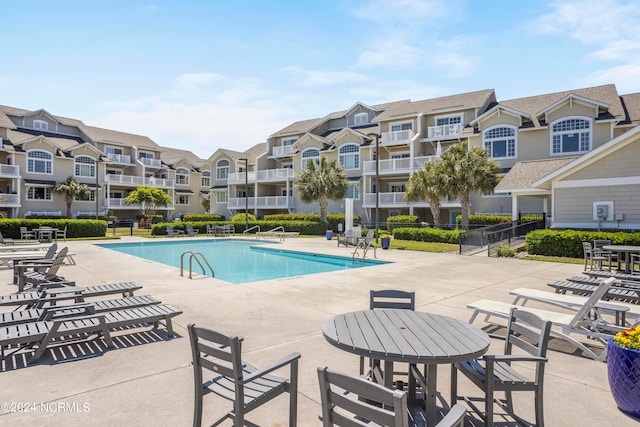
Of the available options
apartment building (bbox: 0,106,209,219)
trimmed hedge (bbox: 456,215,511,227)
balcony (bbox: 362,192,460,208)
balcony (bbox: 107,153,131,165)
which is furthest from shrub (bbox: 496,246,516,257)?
balcony (bbox: 107,153,131,165)

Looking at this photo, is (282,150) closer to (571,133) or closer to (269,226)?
(269,226)

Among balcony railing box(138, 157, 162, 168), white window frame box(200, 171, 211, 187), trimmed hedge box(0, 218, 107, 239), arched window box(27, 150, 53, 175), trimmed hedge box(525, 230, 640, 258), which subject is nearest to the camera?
trimmed hedge box(525, 230, 640, 258)

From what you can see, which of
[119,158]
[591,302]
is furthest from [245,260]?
[119,158]

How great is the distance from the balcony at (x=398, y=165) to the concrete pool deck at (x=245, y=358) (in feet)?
75.1

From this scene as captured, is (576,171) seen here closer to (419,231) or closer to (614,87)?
(419,231)

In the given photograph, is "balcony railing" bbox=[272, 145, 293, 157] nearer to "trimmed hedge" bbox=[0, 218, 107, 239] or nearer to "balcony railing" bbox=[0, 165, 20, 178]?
"trimmed hedge" bbox=[0, 218, 107, 239]

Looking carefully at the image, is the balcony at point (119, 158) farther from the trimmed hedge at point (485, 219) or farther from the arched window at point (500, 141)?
the arched window at point (500, 141)

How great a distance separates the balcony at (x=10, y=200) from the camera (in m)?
35.2

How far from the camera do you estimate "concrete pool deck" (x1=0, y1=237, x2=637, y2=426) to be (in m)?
3.69

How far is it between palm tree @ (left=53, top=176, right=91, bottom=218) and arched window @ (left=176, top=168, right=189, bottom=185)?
12.2 meters

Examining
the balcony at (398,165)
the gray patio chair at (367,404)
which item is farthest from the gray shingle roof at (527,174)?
the gray patio chair at (367,404)

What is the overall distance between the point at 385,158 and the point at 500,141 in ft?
34.8

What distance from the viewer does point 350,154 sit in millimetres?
37344

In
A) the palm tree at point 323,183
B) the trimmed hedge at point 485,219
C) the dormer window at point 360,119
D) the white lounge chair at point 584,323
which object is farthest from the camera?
the dormer window at point 360,119
